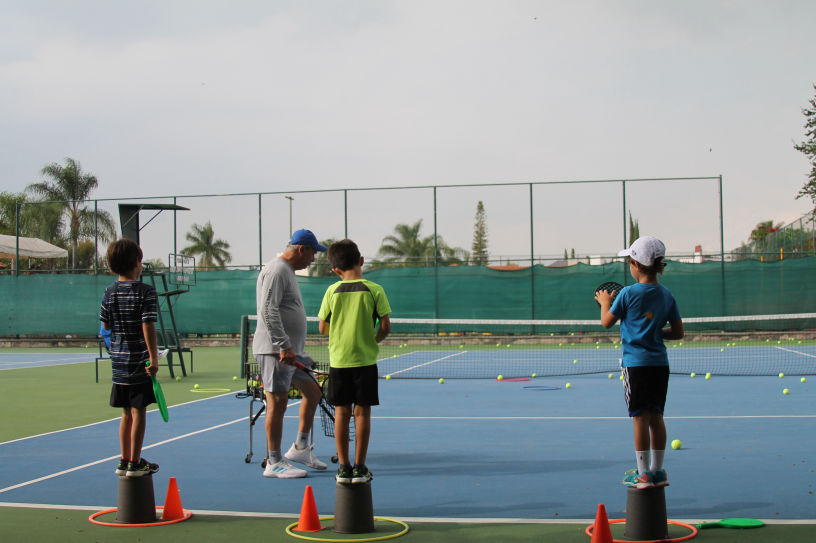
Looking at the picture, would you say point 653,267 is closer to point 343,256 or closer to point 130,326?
point 343,256

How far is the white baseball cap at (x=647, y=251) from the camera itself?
4.16m

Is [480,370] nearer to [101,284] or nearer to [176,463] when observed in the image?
[176,463]

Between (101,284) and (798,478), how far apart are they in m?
21.2

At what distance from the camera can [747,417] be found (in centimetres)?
815

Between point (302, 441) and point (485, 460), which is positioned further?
point (485, 460)

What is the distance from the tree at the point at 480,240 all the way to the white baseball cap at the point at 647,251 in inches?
689

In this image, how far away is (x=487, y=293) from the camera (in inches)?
852

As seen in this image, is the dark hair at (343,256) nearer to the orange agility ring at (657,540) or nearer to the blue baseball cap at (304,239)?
the blue baseball cap at (304,239)

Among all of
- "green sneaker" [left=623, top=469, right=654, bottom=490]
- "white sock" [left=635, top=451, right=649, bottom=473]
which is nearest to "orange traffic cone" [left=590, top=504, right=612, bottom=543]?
"green sneaker" [left=623, top=469, right=654, bottom=490]

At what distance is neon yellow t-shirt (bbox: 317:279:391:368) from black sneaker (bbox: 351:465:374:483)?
57 cm

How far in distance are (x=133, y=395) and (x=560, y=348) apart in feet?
52.6

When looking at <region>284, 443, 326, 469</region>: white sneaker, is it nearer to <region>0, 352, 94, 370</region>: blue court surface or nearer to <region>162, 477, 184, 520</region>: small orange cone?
<region>162, 477, 184, 520</region>: small orange cone

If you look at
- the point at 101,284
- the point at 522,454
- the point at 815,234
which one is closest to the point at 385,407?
the point at 522,454

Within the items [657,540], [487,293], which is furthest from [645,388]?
[487,293]
